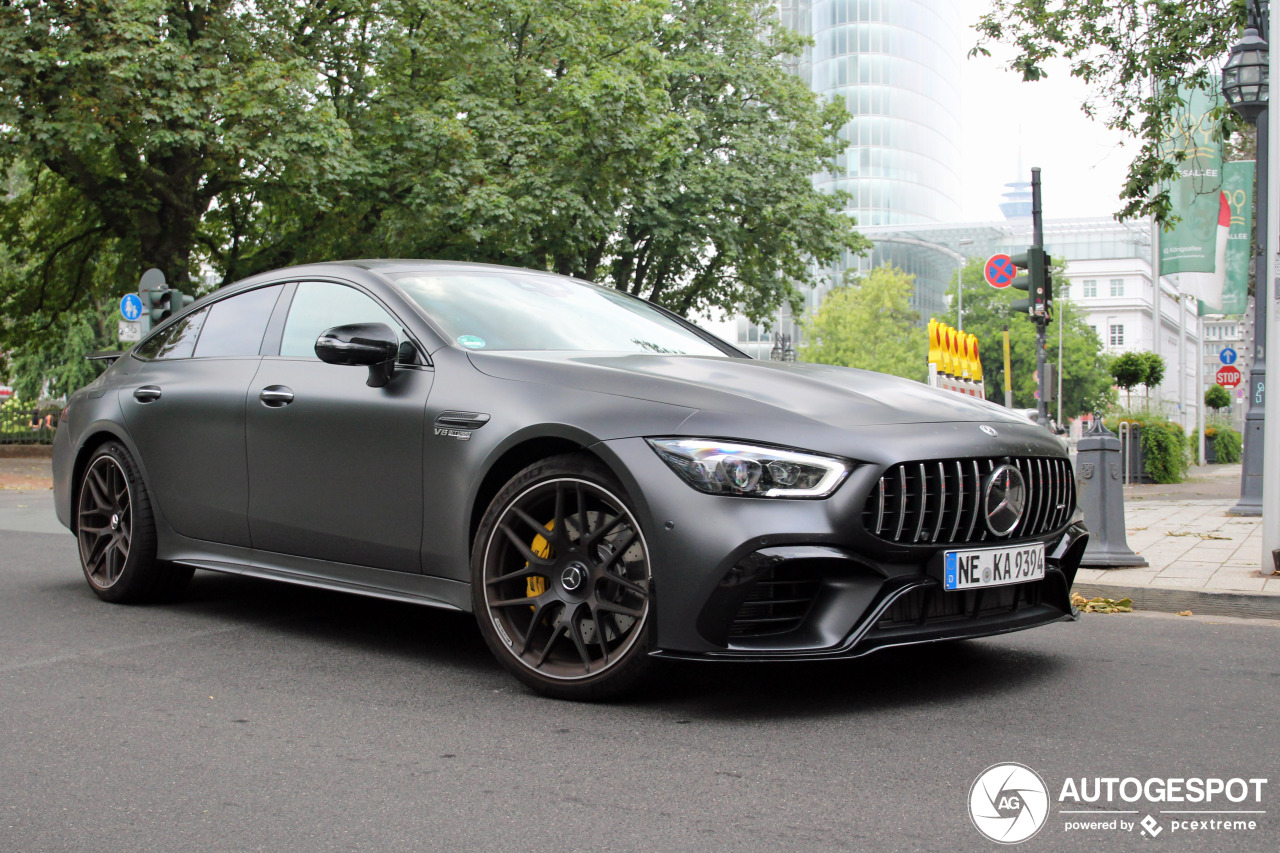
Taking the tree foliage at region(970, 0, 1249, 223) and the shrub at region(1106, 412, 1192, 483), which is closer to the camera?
the tree foliage at region(970, 0, 1249, 223)

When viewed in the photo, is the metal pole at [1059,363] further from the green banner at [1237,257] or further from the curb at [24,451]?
the curb at [24,451]

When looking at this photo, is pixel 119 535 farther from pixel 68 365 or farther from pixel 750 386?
pixel 68 365

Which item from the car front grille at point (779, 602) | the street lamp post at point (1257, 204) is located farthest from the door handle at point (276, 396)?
the street lamp post at point (1257, 204)

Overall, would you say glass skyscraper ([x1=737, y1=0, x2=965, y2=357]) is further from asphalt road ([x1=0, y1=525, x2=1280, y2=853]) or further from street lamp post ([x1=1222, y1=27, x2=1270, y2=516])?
asphalt road ([x1=0, y1=525, x2=1280, y2=853])

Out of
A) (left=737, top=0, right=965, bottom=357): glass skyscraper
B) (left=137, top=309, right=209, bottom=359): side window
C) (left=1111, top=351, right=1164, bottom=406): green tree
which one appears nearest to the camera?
(left=137, top=309, right=209, bottom=359): side window

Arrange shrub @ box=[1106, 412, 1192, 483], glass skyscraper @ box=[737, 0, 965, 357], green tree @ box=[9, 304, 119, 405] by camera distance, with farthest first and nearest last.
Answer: glass skyscraper @ box=[737, 0, 965, 357], green tree @ box=[9, 304, 119, 405], shrub @ box=[1106, 412, 1192, 483]

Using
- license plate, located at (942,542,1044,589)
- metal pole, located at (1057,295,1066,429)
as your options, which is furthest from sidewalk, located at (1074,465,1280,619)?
metal pole, located at (1057,295,1066,429)

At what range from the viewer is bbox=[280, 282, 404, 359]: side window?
16.6 feet

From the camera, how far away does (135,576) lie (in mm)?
5918

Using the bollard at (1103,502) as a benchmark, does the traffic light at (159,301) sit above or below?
above

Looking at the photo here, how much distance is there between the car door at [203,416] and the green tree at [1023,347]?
7604cm

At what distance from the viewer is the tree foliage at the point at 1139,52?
13844 millimetres

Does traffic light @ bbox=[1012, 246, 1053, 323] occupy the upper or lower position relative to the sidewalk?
upper

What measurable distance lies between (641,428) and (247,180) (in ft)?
64.2
